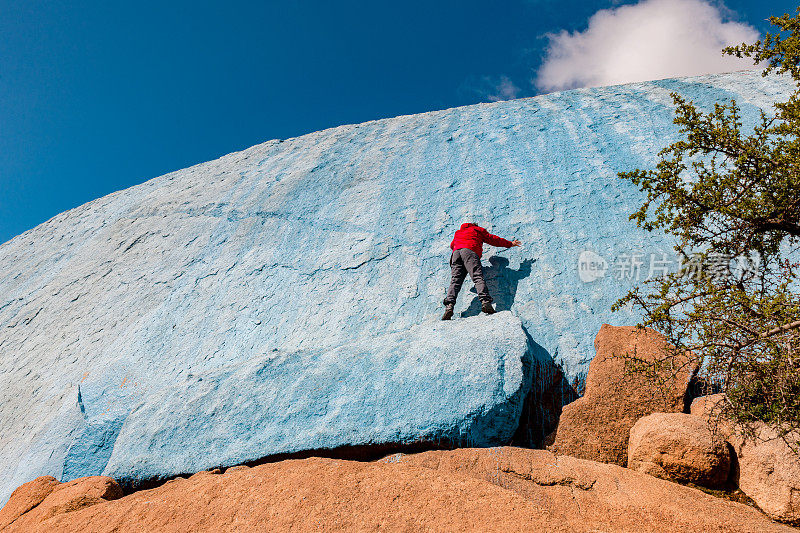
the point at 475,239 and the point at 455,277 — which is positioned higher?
the point at 475,239

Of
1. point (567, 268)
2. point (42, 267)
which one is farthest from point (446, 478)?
point (42, 267)

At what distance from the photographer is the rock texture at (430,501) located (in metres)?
2.72

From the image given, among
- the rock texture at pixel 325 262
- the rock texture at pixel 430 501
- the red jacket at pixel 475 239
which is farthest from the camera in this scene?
the red jacket at pixel 475 239

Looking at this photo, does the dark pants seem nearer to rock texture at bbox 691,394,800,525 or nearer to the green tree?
the green tree

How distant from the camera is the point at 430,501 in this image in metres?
2.93

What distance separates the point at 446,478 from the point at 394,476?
15.1 inches

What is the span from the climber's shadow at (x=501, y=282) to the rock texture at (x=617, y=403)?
5.24 ft

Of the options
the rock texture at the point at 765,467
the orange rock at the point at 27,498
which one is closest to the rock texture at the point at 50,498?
the orange rock at the point at 27,498

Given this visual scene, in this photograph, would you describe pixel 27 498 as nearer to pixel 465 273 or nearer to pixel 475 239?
pixel 465 273

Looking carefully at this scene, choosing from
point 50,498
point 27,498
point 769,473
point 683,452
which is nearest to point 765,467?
point 769,473

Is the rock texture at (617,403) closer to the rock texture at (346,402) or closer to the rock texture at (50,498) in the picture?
the rock texture at (346,402)

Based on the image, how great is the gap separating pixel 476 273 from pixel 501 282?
0.62m

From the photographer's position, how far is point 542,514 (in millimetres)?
2742

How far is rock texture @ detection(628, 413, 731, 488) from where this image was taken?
3.04 meters
